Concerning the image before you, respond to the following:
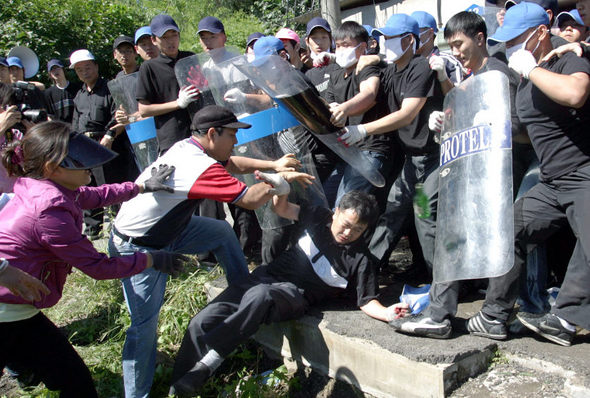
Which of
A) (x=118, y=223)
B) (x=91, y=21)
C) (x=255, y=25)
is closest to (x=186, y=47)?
(x=255, y=25)

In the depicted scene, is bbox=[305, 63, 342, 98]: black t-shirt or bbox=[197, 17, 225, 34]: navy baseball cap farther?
bbox=[197, 17, 225, 34]: navy baseball cap

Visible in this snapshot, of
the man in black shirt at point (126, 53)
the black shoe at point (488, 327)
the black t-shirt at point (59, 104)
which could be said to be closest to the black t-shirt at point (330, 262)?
the black shoe at point (488, 327)

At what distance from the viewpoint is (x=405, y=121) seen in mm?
3580

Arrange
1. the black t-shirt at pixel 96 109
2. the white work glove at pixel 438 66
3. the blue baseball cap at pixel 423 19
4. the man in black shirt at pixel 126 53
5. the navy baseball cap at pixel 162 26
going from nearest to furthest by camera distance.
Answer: the white work glove at pixel 438 66
the blue baseball cap at pixel 423 19
the navy baseball cap at pixel 162 26
the man in black shirt at pixel 126 53
the black t-shirt at pixel 96 109

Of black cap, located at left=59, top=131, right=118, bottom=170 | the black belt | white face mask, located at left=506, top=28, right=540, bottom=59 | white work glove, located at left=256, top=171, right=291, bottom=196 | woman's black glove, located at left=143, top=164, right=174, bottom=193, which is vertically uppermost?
white face mask, located at left=506, top=28, right=540, bottom=59

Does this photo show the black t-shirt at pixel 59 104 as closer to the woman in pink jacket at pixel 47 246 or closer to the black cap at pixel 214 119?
the black cap at pixel 214 119

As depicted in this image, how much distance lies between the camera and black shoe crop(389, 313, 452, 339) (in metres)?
2.99

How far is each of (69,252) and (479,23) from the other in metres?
2.59

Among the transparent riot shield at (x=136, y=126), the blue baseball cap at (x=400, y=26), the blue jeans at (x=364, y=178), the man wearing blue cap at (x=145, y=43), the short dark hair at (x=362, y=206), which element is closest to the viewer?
the short dark hair at (x=362, y=206)

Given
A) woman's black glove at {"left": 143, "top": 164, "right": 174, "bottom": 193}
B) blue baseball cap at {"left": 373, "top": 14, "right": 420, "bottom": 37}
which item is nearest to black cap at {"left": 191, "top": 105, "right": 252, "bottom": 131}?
woman's black glove at {"left": 143, "top": 164, "right": 174, "bottom": 193}

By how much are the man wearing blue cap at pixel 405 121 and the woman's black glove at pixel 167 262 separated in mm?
1314

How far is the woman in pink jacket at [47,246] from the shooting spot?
2605mm

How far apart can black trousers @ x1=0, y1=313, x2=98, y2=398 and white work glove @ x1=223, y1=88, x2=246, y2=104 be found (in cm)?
202

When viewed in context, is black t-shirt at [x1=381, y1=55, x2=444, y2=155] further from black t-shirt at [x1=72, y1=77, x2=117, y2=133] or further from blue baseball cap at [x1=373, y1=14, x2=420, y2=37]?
black t-shirt at [x1=72, y1=77, x2=117, y2=133]
